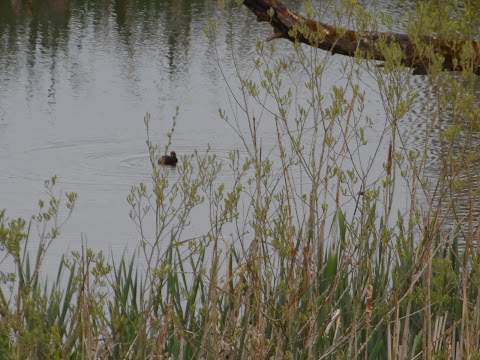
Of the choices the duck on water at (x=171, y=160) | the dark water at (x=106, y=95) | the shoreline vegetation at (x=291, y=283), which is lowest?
the dark water at (x=106, y=95)

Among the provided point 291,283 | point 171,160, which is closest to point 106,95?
point 171,160

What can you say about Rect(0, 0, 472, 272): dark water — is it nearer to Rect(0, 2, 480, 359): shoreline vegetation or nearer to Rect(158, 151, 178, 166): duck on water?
Rect(158, 151, 178, 166): duck on water

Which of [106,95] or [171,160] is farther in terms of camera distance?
[106,95]

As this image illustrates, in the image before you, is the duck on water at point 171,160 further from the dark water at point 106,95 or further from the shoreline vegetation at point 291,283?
the shoreline vegetation at point 291,283

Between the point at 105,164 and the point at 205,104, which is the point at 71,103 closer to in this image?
the point at 205,104

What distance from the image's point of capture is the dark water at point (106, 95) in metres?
7.65

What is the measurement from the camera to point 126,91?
10.8m

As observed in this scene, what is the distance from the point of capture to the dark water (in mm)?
7648

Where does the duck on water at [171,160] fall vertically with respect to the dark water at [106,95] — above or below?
above

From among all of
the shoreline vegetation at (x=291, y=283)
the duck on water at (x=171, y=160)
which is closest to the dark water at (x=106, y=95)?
the duck on water at (x=171, y=160)

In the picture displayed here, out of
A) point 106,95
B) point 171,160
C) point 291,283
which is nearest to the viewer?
point 291,283

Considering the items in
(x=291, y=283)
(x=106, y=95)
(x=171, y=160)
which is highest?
(x=291, y=283)

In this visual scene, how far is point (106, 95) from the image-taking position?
10.6 m

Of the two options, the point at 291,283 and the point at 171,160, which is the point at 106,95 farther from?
the point at 291,283
